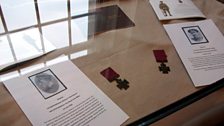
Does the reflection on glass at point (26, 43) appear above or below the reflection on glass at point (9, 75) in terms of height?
above

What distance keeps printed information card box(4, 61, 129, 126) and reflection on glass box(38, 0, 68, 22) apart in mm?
280

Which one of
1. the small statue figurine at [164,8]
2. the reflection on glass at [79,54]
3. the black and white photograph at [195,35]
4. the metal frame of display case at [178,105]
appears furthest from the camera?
the small statue figurine at [164,8]

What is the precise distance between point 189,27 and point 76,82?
1.75ft

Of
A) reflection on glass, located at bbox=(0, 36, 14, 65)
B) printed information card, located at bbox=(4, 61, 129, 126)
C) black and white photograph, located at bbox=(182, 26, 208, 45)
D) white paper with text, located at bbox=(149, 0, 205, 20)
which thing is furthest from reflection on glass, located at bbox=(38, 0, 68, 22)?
black and white photograph, located at bbox=(182, 26, 208, 45)

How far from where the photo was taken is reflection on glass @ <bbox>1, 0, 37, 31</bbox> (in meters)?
1.02

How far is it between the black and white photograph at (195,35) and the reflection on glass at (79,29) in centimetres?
39

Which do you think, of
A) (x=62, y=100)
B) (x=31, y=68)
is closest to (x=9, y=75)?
(x=31, y=68)

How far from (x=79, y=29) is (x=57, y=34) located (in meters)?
0.09

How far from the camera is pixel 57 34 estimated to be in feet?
3.30

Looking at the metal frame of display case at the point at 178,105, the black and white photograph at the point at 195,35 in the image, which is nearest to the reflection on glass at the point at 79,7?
the black and white photograph at the point at 195,35

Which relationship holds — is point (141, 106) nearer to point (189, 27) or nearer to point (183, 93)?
point (183, 93)

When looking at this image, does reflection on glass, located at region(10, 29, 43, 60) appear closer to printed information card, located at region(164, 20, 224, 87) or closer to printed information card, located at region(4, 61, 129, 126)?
printed information card, located at region(4, 61, 129, 126)

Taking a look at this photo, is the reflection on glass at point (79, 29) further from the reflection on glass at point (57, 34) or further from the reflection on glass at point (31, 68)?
the reflection on glass at point (31, 68)

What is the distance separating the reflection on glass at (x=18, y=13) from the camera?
1.02m
